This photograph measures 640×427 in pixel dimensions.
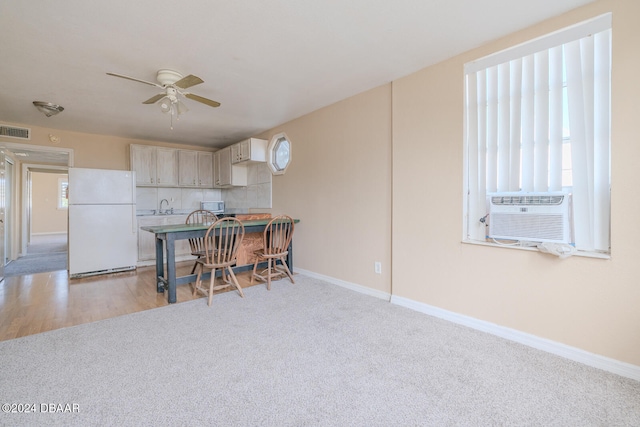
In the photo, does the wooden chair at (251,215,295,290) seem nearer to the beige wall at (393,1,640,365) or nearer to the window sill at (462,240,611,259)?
the beige wall at (393,1,640,365)

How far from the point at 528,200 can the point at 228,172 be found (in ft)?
15.8

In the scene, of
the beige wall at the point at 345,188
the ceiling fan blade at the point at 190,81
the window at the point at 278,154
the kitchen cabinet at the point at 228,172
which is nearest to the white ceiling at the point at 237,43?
the ceiling fan blade at the point at 190,81

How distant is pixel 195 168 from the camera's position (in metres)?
5.79

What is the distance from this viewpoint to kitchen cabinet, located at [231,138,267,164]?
186 inches

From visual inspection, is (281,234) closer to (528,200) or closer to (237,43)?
(237,43)

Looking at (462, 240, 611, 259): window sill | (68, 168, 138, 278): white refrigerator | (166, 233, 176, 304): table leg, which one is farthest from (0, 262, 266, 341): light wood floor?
(462, 240, 611, 259): window sill

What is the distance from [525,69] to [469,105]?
0.43 m

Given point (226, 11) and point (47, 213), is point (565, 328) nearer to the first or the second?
point (226, 11)

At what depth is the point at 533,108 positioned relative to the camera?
210cm

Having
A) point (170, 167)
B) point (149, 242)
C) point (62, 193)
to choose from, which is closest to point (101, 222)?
point (149, 242)

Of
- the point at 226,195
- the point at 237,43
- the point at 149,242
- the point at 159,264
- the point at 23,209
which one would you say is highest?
the point at 237,43

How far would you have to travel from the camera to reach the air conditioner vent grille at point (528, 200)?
197cm

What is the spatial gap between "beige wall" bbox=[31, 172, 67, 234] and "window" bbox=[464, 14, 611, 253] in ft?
42.1

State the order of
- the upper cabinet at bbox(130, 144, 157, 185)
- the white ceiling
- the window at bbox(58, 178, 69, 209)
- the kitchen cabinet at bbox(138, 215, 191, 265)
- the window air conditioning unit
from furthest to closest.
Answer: the window at bbox(58, 178, 69, 209) → the upper cabinet at bbox(130, 144, 157, 185) → the kitchen cabinet at bbox(138, 215, 191, 265) → the window air conditioning unit → the white ceiling
